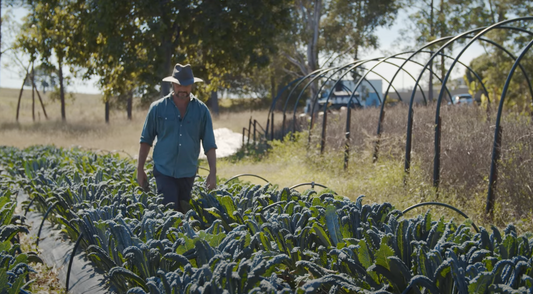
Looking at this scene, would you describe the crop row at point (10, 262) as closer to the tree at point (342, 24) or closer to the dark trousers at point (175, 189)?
the dark trousers at point (175, 189)

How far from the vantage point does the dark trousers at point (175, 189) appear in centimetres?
525

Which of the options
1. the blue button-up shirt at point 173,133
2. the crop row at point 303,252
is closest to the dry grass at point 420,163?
the crop row at point 303,252

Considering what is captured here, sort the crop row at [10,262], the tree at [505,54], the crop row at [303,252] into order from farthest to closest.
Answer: the tree at [505,54], the crop row at [10,262], the crop row at [303,252]

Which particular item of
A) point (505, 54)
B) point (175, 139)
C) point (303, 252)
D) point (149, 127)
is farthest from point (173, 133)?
point (505, 54)

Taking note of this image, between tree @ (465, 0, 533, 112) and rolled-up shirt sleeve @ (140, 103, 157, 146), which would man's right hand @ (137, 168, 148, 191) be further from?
tree @ (465, 0, 533, 112)

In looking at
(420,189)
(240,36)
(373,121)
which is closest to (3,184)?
(420,189)

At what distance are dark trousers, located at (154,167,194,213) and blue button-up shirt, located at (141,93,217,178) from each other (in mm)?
75

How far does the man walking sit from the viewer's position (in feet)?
17.0

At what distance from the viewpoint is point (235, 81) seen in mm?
51156

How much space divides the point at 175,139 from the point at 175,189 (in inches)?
20.5

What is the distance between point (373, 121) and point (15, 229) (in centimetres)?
875

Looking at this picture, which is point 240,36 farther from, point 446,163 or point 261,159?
point 446,163

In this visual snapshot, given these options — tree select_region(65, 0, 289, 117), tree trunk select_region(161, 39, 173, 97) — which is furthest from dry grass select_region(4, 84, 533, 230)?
tree select_region(65, 0, 289, 117)

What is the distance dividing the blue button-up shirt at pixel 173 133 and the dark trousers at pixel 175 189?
8cm
